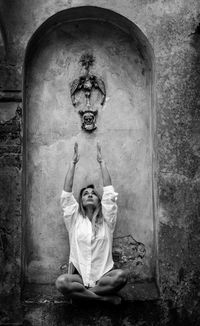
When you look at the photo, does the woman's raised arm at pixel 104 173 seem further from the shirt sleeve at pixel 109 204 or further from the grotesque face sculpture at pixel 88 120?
the grotesque face sculpture at pixel 88 120

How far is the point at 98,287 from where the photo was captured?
682cm

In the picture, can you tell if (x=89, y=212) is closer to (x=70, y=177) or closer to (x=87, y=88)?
(x=70, y=177)

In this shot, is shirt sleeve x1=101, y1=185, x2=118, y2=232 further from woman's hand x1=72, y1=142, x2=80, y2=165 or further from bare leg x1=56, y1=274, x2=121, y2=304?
bare leg x1=56, y1=274, x2=121, y2=304

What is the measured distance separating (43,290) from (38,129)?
1948mm

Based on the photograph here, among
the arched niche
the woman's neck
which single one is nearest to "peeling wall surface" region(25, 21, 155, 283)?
the arched niche

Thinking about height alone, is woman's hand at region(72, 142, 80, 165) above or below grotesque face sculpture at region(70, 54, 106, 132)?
below

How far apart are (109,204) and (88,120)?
1.18 m

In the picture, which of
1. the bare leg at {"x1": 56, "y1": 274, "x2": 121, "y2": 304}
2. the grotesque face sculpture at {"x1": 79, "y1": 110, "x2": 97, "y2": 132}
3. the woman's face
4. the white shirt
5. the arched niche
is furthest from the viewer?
the grotesque face sculpture at {"x1": 79, "y1": 110, "x2": 97, "y2": 132}

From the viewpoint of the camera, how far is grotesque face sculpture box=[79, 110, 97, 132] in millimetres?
7633

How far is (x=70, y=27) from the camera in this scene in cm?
780

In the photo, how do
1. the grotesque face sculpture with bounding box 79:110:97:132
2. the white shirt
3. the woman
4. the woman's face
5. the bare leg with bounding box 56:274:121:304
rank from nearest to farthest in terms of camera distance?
1. the bare leg with bounding box 56:274:121:304
2. the woman
3. the white shirt
4. the woman's face
5. the grotesque face sculpture with bounding box 79:110:97:132

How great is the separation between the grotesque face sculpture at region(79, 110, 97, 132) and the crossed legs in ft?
6.03

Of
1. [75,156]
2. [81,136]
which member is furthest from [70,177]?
[81,136]

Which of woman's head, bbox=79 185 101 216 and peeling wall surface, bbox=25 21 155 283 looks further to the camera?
peeling wall surface, bbox=25 21 155 283
